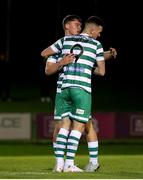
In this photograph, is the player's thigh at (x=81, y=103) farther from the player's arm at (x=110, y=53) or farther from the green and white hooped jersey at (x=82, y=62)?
the player's arm at (x=110, y=53)

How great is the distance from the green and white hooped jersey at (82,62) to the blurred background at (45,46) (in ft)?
58.1

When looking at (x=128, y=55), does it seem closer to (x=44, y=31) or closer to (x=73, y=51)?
(x=44, y=31)

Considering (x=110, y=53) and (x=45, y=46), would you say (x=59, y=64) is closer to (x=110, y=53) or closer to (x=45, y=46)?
(x=110, y=53)

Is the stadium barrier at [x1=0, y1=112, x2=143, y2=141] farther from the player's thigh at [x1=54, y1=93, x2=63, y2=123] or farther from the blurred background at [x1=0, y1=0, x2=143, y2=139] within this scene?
the player's thigh at [x1=54, y1=93, x2=63, y2=123]

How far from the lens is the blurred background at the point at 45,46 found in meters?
30.7

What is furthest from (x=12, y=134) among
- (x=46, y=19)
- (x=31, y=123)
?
(x=46, y=19)

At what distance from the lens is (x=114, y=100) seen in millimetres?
33625

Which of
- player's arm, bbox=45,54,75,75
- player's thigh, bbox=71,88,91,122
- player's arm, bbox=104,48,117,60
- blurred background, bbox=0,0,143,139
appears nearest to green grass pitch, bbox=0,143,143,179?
player's thigh, bbox=71,88,91,122

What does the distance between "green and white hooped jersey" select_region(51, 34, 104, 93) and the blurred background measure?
1772 cm

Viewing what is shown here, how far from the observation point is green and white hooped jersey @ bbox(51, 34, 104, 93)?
9836 mm

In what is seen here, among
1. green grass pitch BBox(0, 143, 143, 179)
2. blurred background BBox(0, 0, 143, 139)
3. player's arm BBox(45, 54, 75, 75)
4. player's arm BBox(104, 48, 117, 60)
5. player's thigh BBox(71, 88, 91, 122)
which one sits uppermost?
blurred background BBox(0, 0, 143, 139)

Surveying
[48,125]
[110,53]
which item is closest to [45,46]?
[48,125]

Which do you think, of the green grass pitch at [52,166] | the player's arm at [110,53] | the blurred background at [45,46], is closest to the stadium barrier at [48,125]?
the green grass pitch at [52,166]

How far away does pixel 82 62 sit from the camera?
388 inches
